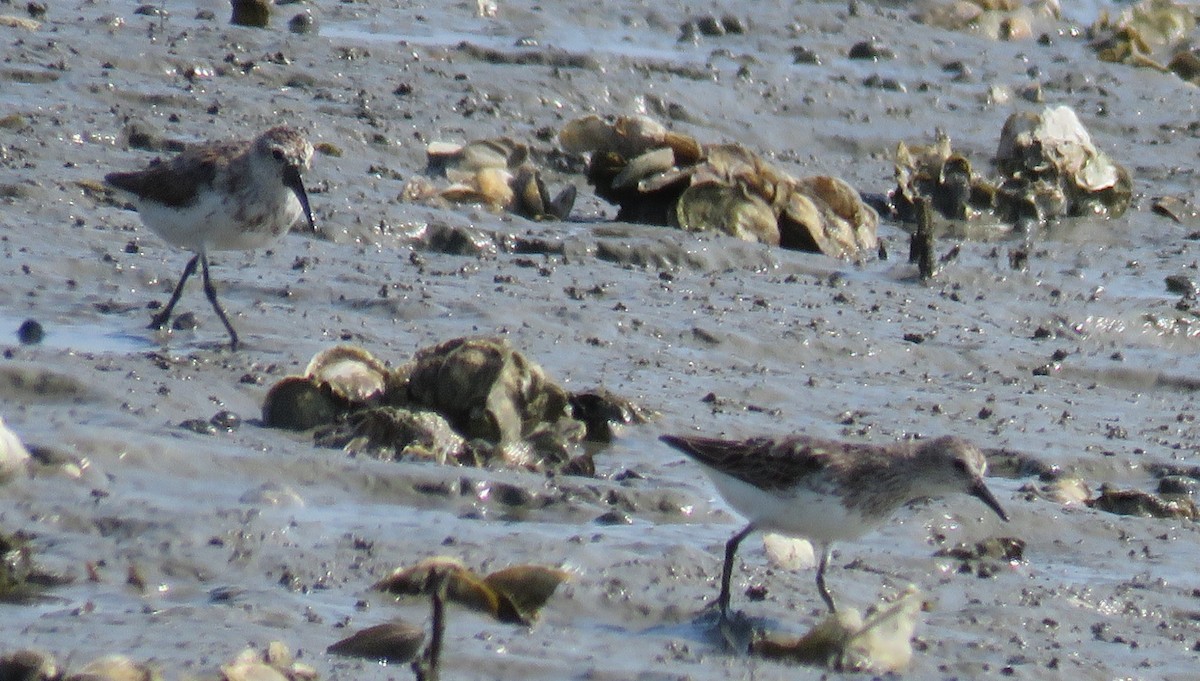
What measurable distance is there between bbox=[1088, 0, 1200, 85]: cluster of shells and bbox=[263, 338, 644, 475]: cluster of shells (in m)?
10.5

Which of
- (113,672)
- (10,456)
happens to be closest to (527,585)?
(113,672)

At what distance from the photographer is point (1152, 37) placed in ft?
56.9

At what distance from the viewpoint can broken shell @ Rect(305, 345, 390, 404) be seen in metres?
6.90

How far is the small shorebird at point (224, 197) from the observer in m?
8.41

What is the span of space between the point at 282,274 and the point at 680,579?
12.4 ft

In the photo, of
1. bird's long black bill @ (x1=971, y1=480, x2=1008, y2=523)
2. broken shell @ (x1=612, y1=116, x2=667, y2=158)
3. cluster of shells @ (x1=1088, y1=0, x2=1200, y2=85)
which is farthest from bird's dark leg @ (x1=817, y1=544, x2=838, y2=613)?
cluster of shells @ (x1=1088, y1=0, x2=1200, y2=85)

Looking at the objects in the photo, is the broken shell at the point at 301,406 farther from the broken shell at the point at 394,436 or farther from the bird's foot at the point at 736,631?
the bird's foot at the point at 736,631

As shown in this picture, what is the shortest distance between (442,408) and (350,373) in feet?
1.23

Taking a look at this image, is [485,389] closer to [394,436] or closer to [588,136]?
[394,436]

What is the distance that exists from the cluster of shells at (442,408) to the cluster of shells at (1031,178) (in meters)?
5.49

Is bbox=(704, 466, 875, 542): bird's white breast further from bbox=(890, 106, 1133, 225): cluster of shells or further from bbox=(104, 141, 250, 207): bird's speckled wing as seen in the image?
bbox=(890, 106, 1133, 225): cluster of shells

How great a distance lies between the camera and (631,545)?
20.1 ft

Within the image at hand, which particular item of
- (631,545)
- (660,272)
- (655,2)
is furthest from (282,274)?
(655,2)

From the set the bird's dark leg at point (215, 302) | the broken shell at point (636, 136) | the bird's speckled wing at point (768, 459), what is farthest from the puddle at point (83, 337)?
the broken shell at point (636, 136)
